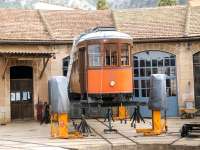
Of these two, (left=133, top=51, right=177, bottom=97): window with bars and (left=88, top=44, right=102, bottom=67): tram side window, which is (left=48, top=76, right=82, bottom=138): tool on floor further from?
(left=133, top=51, right=177, bottom=97): window with bars

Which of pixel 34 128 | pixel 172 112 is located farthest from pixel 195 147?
pixel 172 112

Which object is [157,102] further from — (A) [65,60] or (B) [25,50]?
(B) [25,50]

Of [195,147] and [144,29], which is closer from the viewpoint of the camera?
[195,147]

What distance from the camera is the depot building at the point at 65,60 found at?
2838cm

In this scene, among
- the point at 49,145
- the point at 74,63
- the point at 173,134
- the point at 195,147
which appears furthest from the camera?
the point at 74,63

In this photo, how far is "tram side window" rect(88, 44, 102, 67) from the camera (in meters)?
19.6

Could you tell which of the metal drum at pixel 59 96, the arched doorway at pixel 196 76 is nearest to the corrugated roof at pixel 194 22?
the arched doorway at pixel 196 76

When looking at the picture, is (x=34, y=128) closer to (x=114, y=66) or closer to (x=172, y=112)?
(x=114, y=66)

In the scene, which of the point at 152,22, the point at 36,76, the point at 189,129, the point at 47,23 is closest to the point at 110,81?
the point at 189,129

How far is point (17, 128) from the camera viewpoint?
24438mm

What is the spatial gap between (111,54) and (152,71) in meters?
10.8

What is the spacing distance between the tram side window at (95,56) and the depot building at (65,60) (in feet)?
26.0

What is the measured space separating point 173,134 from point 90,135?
3421mm

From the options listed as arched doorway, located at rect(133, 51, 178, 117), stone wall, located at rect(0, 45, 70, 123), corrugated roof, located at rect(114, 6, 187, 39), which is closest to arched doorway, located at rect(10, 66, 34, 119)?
stone wall, located at rect(0, 45, 70, 123)
